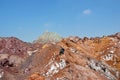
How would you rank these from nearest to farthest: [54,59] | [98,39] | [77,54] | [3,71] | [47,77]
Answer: [47,77]
[54,59]
[77,54]
[98,39]
[3,71]

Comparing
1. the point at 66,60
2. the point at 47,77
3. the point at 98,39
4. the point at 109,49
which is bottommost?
the point at 47,77

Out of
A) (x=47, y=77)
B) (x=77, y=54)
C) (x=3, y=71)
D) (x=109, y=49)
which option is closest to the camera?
(x=47, y=77)

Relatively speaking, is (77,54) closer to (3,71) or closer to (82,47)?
(82,47)

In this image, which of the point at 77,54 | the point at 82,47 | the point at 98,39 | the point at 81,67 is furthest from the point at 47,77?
the point at 98,39

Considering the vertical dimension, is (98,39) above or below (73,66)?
above

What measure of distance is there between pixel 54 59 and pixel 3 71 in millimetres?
96696

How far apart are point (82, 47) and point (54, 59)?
130 ft

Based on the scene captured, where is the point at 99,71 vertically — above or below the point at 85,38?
below

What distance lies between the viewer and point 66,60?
99500 millimetres

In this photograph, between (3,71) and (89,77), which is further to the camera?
(3,71)

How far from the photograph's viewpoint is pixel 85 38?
158 m

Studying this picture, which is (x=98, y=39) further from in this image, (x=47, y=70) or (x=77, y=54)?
(x=47, y=70)

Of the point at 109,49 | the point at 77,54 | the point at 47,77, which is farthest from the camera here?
the point at 109,49

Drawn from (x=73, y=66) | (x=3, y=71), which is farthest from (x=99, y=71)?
(x=3, y=71)
